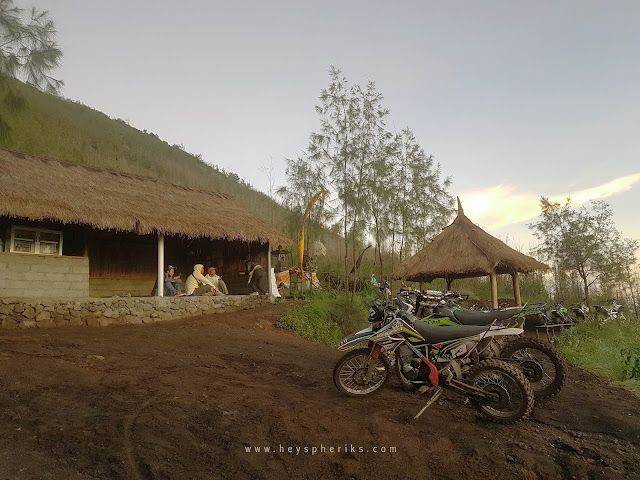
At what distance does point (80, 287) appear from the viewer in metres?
10.2

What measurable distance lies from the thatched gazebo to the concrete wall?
867 cm

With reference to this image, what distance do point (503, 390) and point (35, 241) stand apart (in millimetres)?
10823

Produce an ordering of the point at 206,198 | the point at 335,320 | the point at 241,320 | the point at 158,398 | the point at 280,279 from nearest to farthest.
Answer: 1. the point at 158,398
2. the point at 241,320
3. the point at 335,320
4. the point at 206,198
5. the point at 280,279

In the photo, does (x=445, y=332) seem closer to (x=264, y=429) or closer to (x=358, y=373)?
(x=358, y=373)

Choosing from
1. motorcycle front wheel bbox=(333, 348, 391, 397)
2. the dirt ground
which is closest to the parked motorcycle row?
motorcycle front wheel bbox=(333, 348, 391, 397)

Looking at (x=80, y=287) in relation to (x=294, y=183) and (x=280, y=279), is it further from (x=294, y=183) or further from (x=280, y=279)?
(x=294, y=183)

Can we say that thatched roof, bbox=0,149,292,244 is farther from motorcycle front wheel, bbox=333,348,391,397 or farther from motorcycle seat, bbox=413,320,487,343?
motorcycle seat, bbox=413,320,487,343

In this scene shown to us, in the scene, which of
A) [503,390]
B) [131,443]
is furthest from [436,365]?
[131,443]

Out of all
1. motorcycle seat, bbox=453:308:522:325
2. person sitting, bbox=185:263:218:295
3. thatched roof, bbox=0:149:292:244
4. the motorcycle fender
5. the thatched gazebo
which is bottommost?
the motorcycle fender

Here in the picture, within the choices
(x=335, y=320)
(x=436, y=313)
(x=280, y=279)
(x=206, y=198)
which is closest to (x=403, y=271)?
(x=335, y=320)

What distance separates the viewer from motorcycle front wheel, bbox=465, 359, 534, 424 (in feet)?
13.4

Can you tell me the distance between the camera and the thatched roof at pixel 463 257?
1209cm

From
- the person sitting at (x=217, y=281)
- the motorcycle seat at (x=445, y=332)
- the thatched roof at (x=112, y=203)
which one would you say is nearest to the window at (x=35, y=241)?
the thatched roof at (x=112, y=203)

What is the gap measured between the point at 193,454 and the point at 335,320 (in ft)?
31.9
